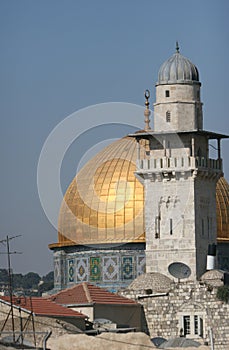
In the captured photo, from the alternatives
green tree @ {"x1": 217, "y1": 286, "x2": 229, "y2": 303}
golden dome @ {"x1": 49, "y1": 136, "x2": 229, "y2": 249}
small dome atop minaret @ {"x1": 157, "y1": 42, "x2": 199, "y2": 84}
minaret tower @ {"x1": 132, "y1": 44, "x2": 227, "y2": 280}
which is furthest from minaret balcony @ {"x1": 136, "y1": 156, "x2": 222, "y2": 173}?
golden dome @ {"x1": 49, "y1": 136, "x2": 229, "y2": 249}

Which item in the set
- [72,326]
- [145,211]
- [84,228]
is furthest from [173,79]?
[72,326]

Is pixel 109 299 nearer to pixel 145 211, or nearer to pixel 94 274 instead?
A: pixel 145 211

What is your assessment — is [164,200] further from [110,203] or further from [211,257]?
[110,203]

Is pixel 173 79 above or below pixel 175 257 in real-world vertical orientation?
above

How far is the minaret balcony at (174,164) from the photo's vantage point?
89.9 metres

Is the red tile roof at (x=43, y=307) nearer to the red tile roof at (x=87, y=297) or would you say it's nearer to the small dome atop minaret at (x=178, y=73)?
the red tile roof at (x=87, y=297)

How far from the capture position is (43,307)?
7919cm

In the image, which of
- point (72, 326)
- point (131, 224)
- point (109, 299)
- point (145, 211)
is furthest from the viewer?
point (131, 224)

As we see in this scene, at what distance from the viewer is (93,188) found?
3947 inches

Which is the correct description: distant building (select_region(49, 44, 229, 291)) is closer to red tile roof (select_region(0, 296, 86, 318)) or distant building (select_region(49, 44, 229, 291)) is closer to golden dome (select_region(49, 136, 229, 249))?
golden dome (select_region(49, 136, 229, 249))

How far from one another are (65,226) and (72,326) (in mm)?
26291

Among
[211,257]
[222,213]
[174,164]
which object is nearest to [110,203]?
[222,213]

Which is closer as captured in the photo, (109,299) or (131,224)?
(109,299)

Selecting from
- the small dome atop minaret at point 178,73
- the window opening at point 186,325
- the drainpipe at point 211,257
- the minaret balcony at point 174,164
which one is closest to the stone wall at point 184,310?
the window opening at point 186,325
